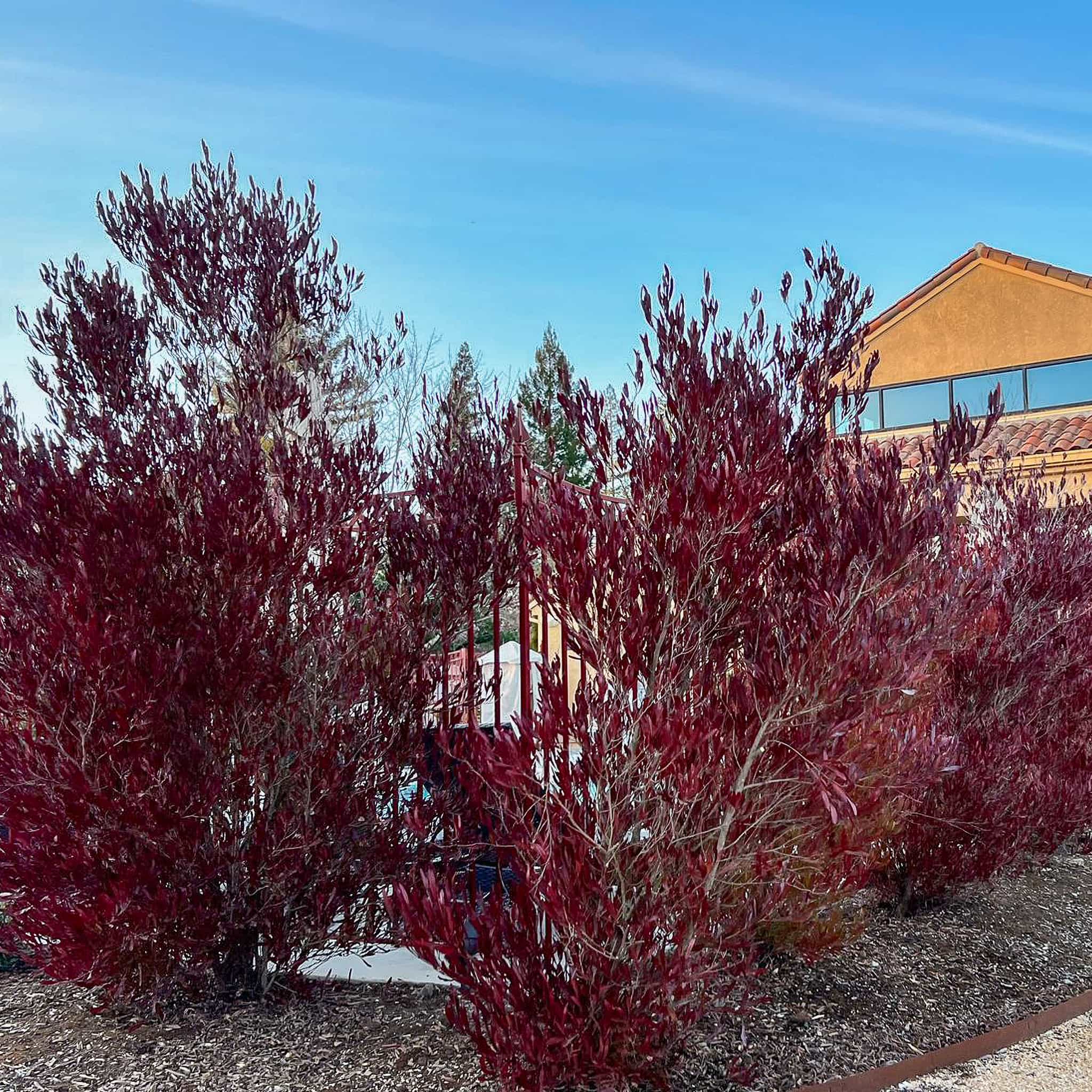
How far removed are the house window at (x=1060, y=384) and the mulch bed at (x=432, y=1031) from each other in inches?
482

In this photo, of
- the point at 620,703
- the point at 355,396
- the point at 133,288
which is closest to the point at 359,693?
the point at 620,703

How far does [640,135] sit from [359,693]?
293 inches

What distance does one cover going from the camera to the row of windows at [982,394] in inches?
613

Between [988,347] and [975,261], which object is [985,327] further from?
[975,261]

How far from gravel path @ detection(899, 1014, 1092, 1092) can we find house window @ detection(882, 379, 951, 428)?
1352 centimetres

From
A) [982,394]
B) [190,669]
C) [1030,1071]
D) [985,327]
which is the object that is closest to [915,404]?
[982,394]

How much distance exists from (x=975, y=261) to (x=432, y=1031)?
52.6 ft

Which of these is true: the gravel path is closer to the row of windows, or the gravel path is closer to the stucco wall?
the row of windows

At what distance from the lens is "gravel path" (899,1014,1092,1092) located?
399 cm

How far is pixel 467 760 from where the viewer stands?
3396mm

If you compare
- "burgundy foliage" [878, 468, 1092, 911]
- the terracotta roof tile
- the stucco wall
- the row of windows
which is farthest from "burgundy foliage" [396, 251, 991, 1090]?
the stucco wall

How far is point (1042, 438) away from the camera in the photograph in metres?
13.7

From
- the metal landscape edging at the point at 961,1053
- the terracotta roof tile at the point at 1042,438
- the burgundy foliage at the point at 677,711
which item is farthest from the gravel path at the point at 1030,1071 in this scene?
the terracotta roof tile at the point at 1042,438

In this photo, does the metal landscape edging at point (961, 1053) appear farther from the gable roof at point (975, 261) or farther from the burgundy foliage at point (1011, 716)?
the gable roof at point (975, 261)
